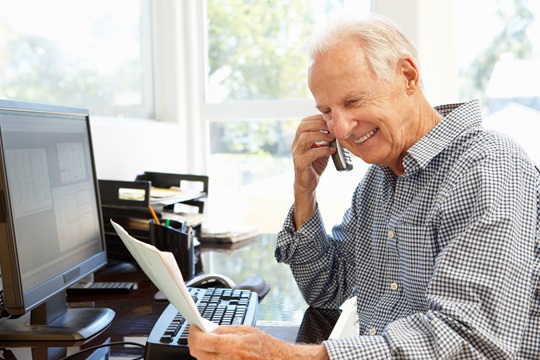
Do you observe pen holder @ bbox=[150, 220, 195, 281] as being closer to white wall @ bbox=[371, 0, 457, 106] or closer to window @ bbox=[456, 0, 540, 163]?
white wall @ bbox=[371, 0, 457, 106]

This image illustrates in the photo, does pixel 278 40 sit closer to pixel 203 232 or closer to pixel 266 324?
pixel 203 232

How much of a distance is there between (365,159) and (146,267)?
54 cm

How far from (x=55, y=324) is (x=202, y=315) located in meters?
0.32

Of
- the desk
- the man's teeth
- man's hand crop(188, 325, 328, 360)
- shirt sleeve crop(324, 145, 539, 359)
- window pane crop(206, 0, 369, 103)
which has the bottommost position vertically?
the desk

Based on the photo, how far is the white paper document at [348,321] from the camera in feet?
3.98

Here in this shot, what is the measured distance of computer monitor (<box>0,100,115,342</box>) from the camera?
3.44 ft

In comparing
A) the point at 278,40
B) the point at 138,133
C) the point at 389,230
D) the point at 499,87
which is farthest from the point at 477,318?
the point at 278,40

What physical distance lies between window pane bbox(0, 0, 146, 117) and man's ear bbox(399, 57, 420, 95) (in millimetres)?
1212

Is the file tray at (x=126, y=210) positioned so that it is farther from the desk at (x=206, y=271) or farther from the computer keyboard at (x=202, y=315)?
the computer keyboard at (x=202, y=315)

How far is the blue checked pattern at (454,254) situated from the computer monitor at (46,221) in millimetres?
568

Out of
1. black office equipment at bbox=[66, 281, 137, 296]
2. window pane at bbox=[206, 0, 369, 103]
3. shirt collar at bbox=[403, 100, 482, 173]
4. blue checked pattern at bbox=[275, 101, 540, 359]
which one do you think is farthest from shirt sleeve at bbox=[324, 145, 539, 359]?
window pane at bbox=[206, 0, 369, 103]

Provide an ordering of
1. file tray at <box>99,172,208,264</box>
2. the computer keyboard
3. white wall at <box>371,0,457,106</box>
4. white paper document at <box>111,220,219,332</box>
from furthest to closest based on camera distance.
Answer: white wall at <box>371,0,457,106</box> → file tray at <box>99,172,208,264</box> → the computer keyboard → white paper document at <box>111,220,219,332</box>

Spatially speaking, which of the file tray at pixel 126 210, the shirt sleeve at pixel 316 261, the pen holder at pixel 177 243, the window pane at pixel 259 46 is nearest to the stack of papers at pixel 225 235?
the file tray at pixel 126 210

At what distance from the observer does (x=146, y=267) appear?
0.95 m
